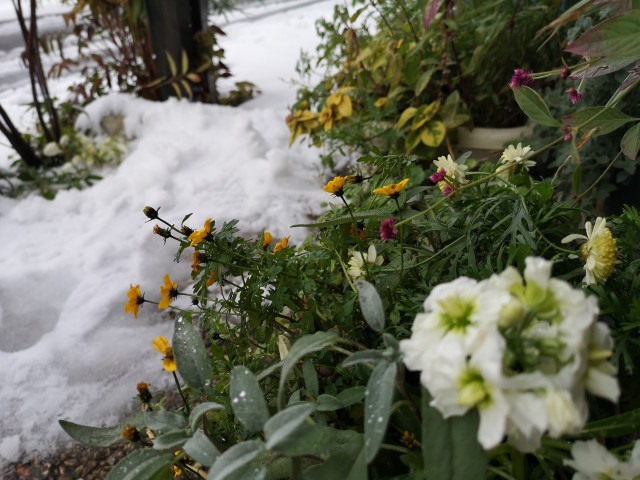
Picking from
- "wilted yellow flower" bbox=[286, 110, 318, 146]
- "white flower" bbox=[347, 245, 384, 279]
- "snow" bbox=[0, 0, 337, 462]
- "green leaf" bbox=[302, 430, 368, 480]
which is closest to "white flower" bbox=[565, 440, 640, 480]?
"green leaf" bbox=[302, 430, 368, 480]

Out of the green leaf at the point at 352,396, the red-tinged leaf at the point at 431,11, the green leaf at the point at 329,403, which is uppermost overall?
the red-tinged leaf at the point at 431,11

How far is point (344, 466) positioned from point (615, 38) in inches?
22.4

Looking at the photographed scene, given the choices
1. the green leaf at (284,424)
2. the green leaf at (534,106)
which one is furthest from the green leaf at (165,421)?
the green leaf at (534,106)

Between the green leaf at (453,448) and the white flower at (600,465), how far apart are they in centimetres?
8

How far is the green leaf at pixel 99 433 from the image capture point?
1.89 ft

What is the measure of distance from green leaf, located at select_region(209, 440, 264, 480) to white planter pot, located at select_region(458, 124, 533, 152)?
1.14 meters

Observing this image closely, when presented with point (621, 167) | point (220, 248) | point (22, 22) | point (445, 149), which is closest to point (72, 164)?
point (22, 22)

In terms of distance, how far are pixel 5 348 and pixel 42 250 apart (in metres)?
0.43

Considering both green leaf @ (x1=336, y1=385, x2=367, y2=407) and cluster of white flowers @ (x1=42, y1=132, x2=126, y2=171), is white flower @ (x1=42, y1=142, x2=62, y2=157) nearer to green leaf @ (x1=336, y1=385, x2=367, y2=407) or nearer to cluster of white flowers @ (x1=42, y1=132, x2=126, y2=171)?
cluster of white flowers @ (x1=42, y1=132, x2=126, y2=171)

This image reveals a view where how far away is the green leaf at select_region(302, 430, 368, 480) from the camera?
46cm

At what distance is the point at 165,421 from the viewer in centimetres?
54

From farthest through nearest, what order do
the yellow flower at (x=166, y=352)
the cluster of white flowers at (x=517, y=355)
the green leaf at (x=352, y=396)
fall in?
1. the yellow flower at (x=166, y=352)
2. the green leaf at (x=352, y=396)
3. the cluster of white flowers at (x=517, y=355)

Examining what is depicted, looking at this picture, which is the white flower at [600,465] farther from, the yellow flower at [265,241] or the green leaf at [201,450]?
the yellow flower at [265,241]

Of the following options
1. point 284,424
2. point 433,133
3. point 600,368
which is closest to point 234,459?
point 284,424
